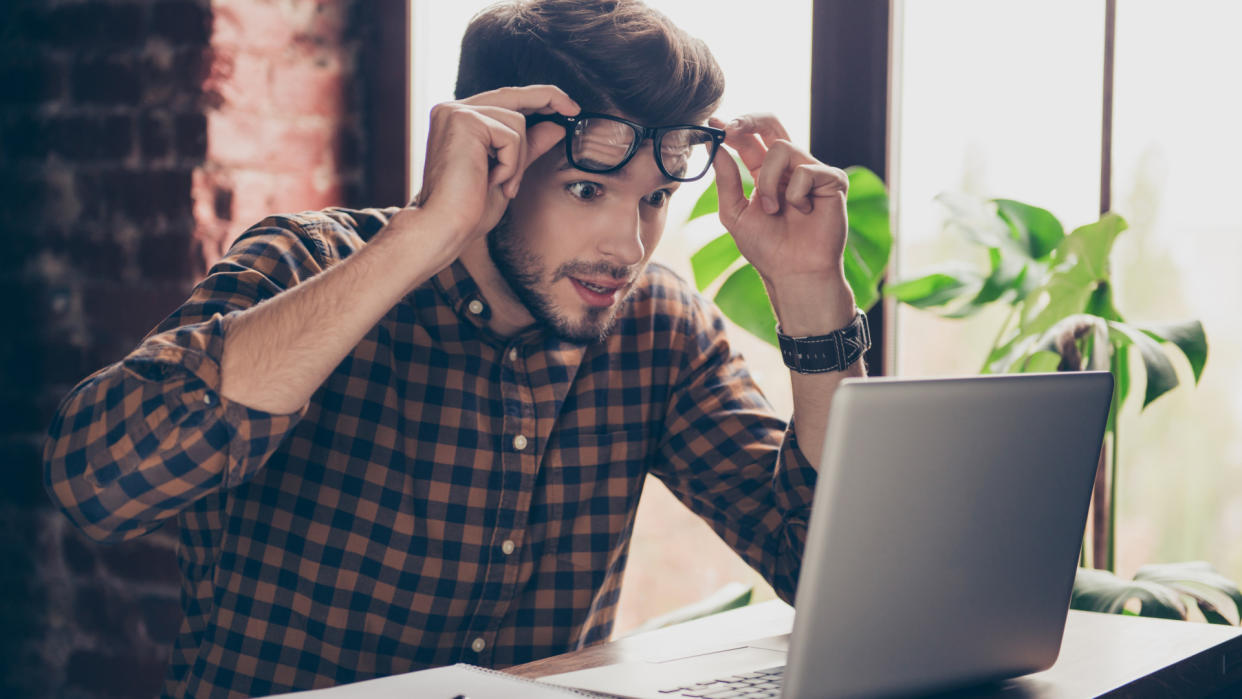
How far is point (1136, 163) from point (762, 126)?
0.61 metres

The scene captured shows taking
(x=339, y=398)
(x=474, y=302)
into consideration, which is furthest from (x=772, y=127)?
(x=339, y=398)

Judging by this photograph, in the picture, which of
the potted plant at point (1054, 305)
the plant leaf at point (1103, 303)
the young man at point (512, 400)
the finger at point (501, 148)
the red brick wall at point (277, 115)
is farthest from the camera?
the red brick wall at point (277, 115)

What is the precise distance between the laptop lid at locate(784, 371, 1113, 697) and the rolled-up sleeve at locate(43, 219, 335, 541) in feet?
1.76

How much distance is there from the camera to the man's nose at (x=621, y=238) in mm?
1248

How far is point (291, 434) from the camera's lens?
Answer: 124 cm

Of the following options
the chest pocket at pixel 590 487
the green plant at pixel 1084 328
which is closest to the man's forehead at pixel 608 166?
the chest pocket at pixel 590 487

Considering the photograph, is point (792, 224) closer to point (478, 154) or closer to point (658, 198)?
point (658, 198)

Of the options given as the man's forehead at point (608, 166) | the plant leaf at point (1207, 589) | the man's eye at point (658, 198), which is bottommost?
the plant leaf at point (1207, 589)

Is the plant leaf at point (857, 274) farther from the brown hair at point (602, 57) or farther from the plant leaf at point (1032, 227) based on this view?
the brown hair at point (602, 57)

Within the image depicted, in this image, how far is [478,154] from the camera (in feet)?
3.44

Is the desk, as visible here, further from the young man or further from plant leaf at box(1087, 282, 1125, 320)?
plant leaf at box(1087, 282, 1125, 320)

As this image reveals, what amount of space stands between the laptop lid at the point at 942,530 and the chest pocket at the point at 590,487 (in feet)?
1.94

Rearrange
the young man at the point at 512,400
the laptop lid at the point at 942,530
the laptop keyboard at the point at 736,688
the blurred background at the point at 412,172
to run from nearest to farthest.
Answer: the laptop lid at the point at 942,530 → the laptop keyboard at the point at 736,688 → the young man at the point at 512,400 → the blurred background at the point at 412,172

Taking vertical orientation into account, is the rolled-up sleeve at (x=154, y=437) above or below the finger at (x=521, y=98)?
below
